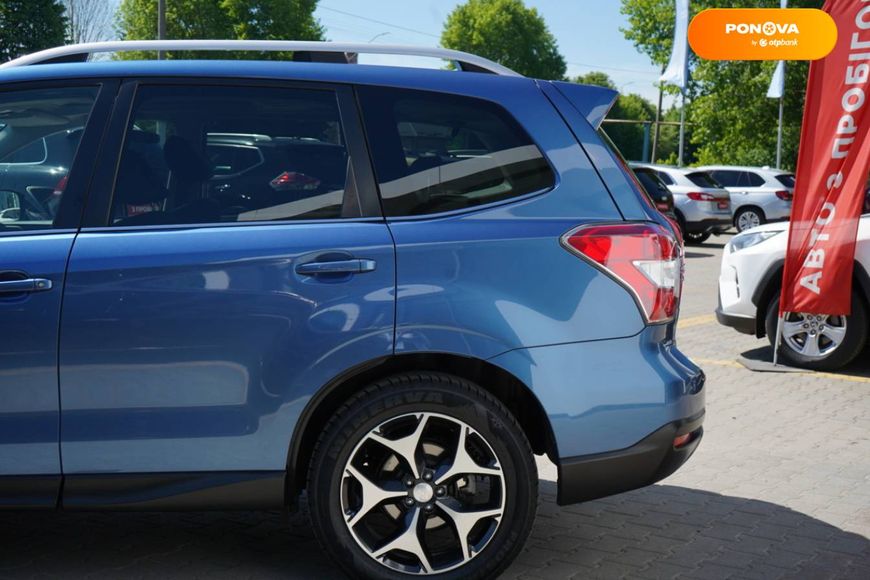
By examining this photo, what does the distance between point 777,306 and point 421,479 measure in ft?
19.0

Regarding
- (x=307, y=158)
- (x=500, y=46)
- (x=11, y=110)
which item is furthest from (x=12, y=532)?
(x=500, y=46)

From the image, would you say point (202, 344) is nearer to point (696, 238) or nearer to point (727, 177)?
point (696, 238)

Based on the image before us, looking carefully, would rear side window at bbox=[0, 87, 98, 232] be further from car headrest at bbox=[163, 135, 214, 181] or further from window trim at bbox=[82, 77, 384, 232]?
car headrest at bbox=[163, 135, 214, 181]

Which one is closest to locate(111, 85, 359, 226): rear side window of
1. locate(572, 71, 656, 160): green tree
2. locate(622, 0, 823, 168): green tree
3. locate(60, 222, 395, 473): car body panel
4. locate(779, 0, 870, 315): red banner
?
locate(60, 222, 395, 473): car body panel

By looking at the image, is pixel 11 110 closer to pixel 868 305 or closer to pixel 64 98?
pixel 64 98

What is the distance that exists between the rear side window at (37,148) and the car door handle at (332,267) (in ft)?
2.83

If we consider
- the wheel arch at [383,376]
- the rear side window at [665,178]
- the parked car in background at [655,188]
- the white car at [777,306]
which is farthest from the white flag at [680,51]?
the wheel arch at [383,376]

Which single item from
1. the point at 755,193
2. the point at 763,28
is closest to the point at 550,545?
the point at 763,28

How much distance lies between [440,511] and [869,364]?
20.9 feet

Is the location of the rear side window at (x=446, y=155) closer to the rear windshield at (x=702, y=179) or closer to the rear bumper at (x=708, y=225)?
the rear bumper at (x=708, y=225)

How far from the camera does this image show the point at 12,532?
4.70 m

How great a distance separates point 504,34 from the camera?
10900cm

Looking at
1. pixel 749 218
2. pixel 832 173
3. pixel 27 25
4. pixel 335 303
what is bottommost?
pixel 749 218

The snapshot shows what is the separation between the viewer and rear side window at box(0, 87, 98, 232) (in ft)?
13.0
